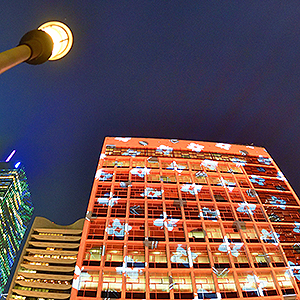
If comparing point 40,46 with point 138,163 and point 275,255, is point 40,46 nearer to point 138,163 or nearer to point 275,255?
point 138,163

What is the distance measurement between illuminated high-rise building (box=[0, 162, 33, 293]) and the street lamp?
94255 millimetres

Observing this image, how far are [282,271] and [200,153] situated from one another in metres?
20.9

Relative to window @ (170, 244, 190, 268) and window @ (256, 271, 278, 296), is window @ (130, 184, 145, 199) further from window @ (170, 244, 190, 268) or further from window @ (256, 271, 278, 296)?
window @ (256, 271, 278, 296)

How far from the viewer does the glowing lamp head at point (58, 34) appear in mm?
4949

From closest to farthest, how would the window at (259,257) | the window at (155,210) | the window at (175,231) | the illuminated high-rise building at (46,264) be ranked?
the window at (259,257) < the window at (175,231) < the window at (155,210) < the illuminated high-rise building at (46,264)

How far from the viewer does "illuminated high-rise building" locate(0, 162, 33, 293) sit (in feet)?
260

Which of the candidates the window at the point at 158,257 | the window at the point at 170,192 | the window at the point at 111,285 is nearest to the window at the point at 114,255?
the window at the point at 111,285

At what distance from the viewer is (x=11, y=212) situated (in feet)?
281

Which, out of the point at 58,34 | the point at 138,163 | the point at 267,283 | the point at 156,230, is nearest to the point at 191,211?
the point at 156,230

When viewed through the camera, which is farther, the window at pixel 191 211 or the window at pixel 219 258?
the window at pixel 191 211

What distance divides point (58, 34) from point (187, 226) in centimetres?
2778

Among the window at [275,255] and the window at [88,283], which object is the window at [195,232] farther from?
the window at [88,283]

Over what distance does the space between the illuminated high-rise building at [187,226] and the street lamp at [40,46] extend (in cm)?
2402

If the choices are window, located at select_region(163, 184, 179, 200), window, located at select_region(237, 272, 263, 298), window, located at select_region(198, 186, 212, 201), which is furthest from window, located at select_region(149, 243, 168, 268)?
window, located at select_region(198, 186, 212, 201)
